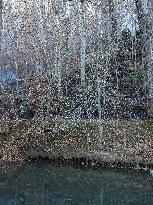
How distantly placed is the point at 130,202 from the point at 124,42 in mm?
13004

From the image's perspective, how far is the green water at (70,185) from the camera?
422 inches

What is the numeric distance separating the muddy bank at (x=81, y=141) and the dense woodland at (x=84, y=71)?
842 mm

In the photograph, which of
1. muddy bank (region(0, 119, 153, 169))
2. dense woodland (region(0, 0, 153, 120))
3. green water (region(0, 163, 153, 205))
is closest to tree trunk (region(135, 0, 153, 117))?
dense woodland (region(0, 0, 153, 120))

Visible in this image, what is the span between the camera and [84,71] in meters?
18.8

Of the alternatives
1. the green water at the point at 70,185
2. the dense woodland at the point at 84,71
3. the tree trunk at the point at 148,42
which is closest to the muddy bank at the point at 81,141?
the green water at the point at 70,185

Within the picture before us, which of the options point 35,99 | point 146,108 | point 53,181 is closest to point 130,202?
point 53,181

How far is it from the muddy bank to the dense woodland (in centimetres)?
84

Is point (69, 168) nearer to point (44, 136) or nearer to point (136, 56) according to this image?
point (44, 136)

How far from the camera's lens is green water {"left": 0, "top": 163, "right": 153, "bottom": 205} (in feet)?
35.2

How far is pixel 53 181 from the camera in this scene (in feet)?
41.5

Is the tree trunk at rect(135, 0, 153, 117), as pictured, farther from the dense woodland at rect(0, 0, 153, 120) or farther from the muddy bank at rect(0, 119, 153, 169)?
the muddy bank at rect(0, 119, 153, 169)

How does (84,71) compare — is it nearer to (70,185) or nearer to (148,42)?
(148,42)

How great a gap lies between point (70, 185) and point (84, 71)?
7.76 m

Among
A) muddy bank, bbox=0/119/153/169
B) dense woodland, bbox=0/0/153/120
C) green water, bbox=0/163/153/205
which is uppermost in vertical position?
dense woodland, bbox=0/0/153/120
